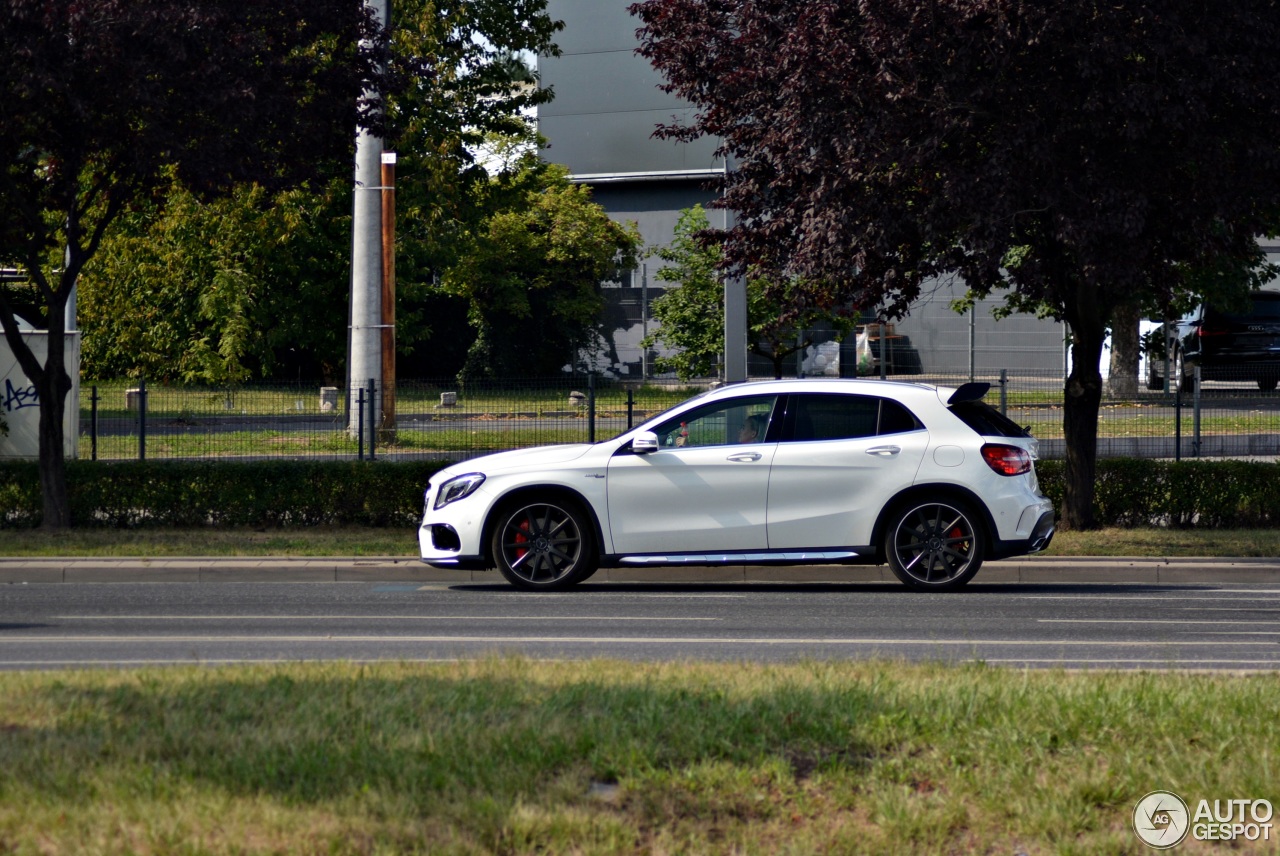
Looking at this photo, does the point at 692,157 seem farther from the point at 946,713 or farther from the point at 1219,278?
the point at 946,713

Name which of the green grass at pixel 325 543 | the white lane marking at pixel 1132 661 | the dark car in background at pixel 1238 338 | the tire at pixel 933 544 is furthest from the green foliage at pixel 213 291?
the white lane marking at pixel 1132 661

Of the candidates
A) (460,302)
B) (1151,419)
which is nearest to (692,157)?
(460,302)

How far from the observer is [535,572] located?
39.1 ft

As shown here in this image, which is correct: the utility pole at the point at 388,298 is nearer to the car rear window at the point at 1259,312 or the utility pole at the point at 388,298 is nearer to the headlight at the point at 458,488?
the headlight at the point at 458,488

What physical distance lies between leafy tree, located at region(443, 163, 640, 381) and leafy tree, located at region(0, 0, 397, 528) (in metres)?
27.6

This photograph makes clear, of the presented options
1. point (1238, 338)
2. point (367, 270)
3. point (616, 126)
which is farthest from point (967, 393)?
point (616, 126)

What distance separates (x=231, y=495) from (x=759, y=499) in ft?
22.4

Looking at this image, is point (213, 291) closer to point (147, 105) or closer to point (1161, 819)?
point (147, 105)

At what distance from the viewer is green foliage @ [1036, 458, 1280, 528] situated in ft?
51.2

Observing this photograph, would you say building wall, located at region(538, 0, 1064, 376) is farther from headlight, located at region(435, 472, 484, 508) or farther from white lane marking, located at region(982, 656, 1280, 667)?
white lane marking, located at region(982, 656, 1280, 667)

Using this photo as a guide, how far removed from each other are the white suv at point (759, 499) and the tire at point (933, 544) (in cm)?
1

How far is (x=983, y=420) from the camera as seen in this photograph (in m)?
12.1

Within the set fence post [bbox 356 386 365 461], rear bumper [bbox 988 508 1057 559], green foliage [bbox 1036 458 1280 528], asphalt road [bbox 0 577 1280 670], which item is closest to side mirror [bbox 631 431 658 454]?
asphalt road [bbox 0 577 1280 670]

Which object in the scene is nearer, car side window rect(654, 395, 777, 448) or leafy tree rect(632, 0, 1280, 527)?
car side window rect(654, 395, 777, 448)
